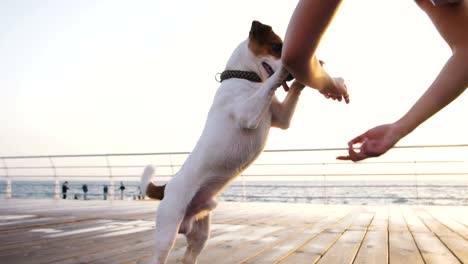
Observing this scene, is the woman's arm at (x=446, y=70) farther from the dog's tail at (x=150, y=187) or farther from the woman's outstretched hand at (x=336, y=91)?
the dog's tail at (x=150, y=187)

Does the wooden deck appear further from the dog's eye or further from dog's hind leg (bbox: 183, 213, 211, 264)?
the dog's eye

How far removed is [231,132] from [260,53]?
322mm

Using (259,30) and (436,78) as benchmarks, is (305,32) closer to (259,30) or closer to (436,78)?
(436,78)

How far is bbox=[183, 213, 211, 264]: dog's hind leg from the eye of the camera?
5.13 ft

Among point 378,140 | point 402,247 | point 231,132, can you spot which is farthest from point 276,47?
point 402,247

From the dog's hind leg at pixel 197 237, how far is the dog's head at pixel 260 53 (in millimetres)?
592

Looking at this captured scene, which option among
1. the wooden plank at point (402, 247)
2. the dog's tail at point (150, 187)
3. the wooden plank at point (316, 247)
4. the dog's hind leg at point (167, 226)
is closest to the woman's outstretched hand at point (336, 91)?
the dog's hind leg at point (167, 226)

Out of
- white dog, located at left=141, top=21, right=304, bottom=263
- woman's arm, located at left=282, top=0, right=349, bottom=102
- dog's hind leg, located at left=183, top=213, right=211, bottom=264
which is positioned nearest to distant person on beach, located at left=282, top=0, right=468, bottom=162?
woman's arm, located at left=282, top=0, right=349, bottom=102

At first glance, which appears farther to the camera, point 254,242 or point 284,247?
point 254,242

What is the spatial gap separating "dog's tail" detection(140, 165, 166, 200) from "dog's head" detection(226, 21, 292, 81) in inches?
22.3

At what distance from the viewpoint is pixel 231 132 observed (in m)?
1.36

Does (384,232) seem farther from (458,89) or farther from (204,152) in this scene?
(458,89)

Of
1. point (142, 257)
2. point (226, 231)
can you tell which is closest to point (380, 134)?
point (142, 257)

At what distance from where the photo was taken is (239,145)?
136 centimetres
